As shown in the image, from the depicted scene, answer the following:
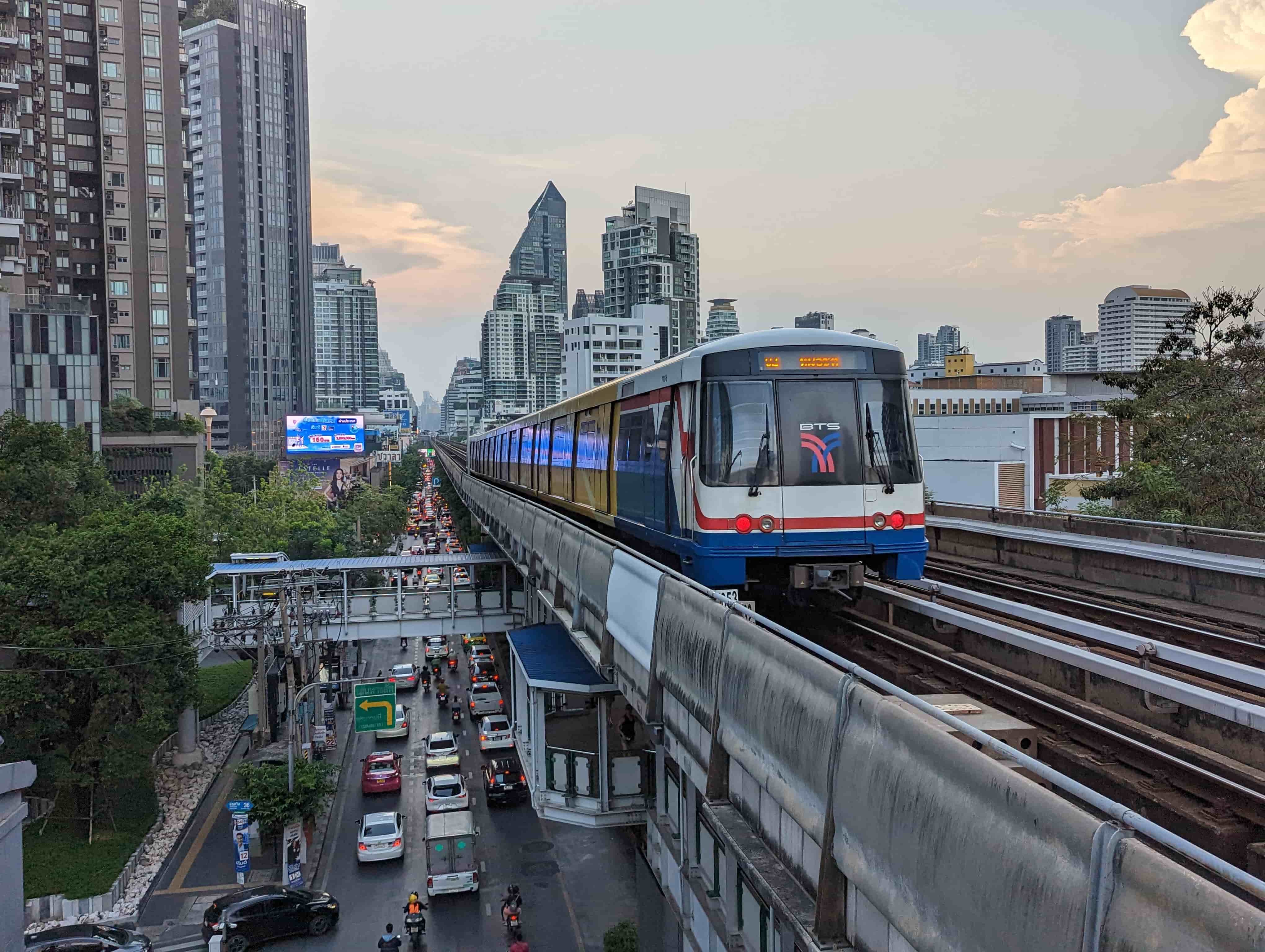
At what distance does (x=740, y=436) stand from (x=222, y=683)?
36.9 metres

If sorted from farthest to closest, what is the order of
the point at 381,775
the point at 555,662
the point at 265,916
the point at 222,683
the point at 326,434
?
the point at 326,434 < the point at 222,683 < the point at 381,775 < the point at 265,916 < the point at 555,662

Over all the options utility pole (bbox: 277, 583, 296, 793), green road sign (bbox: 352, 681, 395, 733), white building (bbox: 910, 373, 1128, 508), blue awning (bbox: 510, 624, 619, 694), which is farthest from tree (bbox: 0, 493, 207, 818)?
white building (bbox: 910, 373, 1128, 508)

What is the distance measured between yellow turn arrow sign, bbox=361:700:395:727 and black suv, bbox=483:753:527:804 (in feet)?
17.6

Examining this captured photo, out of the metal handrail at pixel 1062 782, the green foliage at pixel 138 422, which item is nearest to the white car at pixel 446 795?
the metal handrail at pixel 1062 782

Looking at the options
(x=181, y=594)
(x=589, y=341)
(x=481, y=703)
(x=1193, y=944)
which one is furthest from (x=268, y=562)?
(x=589, y=341)

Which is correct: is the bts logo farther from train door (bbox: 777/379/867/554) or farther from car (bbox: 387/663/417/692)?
car (bbox: 387/663/417/692)

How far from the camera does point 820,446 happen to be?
35.5ft

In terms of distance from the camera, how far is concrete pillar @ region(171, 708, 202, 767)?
31.7m

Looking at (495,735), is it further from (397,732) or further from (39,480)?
(39,480)

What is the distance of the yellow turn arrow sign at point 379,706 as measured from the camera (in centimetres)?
2470

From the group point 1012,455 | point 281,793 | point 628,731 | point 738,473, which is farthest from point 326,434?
point 738,473

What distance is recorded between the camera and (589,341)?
399 feet

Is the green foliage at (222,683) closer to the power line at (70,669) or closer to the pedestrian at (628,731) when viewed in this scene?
the power line at (70,669)

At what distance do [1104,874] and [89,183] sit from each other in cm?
8194
